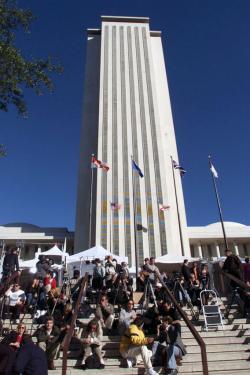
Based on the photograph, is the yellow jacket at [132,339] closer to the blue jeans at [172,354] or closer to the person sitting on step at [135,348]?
the person sitting on step at [135,348]

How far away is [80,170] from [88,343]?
46.8 m

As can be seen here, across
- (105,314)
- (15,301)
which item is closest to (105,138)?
(15,301)

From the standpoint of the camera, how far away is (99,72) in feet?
202

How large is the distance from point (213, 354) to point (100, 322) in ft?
10.3

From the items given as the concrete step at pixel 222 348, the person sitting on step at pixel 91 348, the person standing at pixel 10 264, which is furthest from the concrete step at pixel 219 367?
the person standing at pixel 10 264

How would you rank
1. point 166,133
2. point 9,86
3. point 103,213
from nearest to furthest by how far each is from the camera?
point 9,86 < point 103,213 < point 166,133

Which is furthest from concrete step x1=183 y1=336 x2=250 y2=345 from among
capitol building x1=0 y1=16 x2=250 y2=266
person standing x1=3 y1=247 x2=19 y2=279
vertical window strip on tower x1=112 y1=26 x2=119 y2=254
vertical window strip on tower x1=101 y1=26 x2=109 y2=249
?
vertical window strip on tower x1=101 y1=26 x2=109 y2=249

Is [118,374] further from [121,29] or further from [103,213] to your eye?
[121,29]

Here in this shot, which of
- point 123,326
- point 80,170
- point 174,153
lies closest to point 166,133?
point 174,153

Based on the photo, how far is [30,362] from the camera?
475cm

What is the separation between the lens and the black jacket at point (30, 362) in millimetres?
4691

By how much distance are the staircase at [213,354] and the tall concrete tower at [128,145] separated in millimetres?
28276

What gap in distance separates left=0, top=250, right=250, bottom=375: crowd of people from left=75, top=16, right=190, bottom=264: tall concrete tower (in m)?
24.9

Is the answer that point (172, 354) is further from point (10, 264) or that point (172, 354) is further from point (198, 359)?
point (10, 264)
